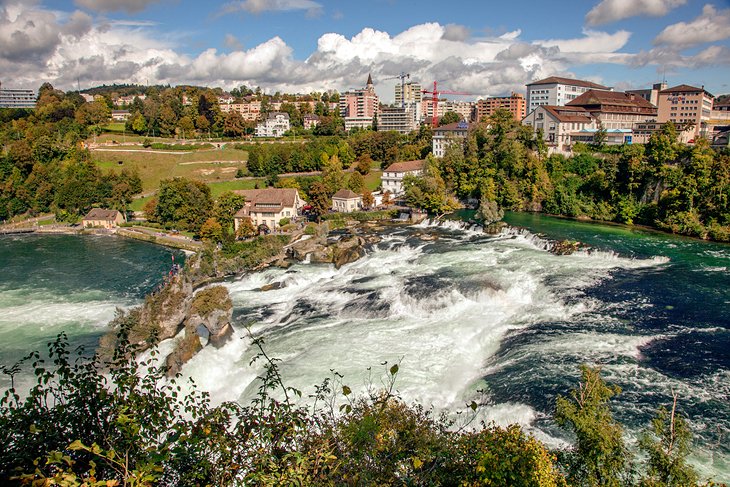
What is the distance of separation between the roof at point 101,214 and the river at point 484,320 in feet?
60.8

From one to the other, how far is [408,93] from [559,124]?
423 feet

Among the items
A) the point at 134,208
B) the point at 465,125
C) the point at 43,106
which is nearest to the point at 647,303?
the point at 465,125

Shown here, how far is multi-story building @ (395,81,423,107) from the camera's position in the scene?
18888 cm

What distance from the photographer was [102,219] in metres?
64.8

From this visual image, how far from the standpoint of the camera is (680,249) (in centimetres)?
3972

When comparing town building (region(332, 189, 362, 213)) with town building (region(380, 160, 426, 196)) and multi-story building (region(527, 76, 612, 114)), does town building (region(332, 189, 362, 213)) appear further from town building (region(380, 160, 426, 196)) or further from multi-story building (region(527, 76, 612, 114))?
multi-story building (region(527, 76, 612, 114))

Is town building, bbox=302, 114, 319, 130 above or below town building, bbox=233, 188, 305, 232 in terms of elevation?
above

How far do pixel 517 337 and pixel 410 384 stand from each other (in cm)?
723

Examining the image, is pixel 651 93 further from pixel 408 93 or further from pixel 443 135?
pixel 408 93

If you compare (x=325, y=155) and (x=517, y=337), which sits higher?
(x=325, y=155)

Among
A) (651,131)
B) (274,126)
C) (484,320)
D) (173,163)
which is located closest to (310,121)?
(274,126)

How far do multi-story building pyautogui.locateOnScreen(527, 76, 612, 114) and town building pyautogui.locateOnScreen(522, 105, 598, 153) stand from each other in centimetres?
2597

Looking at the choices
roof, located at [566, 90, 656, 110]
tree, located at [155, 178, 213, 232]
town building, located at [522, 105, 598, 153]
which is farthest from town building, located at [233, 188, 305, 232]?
roof, located at [566, 90, 656, 110]

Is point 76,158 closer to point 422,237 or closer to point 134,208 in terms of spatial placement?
point 134,208
